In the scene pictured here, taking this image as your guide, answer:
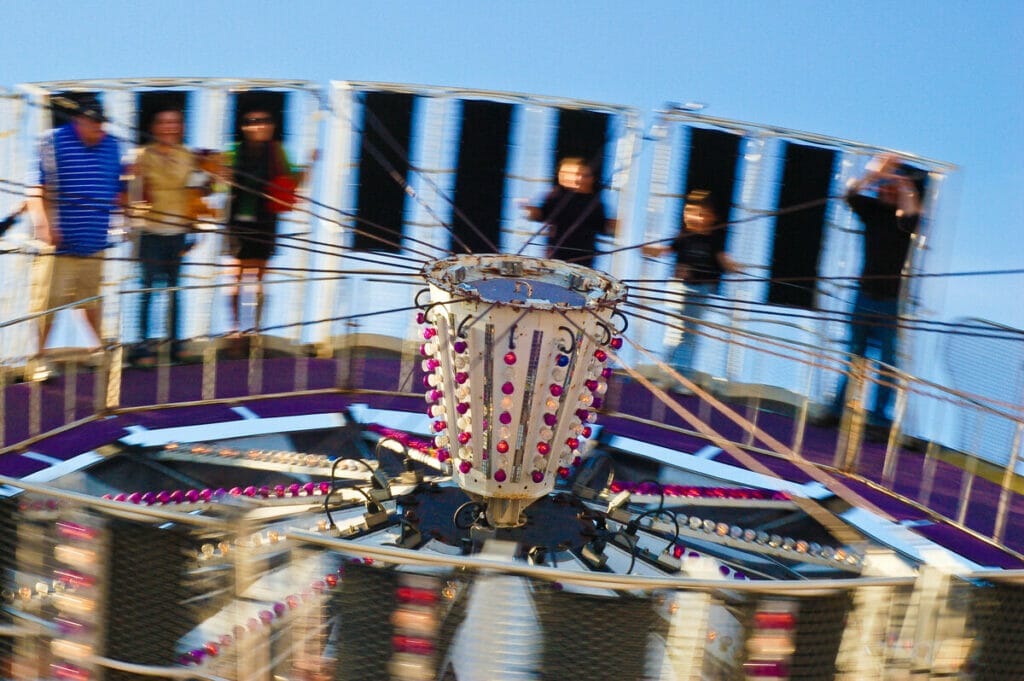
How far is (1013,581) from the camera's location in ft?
13.0

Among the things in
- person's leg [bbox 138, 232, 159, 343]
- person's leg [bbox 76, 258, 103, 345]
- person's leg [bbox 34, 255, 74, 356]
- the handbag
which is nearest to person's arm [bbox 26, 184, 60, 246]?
person's leg [bbox 34, 255, 74, 356]

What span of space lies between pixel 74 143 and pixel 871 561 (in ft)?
23.7

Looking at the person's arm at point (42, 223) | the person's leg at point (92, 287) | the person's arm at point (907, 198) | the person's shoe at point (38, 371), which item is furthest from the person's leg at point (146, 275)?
the person's arm at point (907, 198)

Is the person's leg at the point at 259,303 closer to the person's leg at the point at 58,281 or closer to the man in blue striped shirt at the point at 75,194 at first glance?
the man in blue striped shirt at the point at 75,194

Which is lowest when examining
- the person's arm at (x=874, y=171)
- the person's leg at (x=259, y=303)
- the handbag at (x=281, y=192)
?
A: the person's leg at (x=259, y=303)

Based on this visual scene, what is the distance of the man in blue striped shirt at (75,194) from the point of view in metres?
8.66

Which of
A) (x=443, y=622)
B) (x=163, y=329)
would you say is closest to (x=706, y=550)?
(x=443, y=622)

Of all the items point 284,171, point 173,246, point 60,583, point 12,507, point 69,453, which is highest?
point 284,171

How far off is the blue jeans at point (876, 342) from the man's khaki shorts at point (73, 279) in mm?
6510

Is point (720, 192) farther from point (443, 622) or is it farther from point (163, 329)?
point (443, 622)

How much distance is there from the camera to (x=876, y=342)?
9.12 metres

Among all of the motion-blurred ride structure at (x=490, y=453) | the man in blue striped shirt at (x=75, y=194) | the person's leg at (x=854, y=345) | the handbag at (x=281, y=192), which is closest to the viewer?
the motion-blurred ride structure at (x=490, y=453)

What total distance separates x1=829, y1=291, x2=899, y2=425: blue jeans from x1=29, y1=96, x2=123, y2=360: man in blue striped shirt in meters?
6.45

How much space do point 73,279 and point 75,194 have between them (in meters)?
0.72
